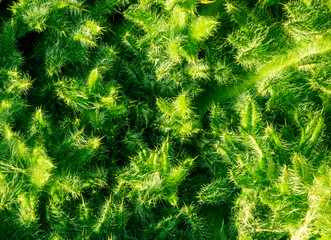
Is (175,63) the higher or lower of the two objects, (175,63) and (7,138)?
the higher

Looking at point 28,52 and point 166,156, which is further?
point 28,52

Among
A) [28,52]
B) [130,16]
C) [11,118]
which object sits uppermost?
[130,16]

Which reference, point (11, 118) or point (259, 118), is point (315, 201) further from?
point (11, 118)

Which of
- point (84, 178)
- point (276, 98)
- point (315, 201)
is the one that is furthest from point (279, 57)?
point (84, 178)

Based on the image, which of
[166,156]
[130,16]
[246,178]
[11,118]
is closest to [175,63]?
[130,16]

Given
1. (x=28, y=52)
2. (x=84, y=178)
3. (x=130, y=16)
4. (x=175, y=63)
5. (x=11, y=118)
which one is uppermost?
(x=130, y=16)

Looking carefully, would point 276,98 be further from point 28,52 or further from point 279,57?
point 28,52
